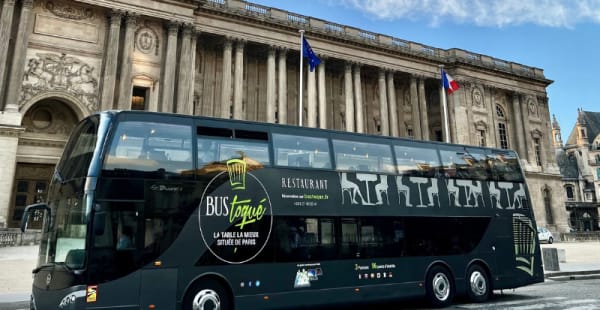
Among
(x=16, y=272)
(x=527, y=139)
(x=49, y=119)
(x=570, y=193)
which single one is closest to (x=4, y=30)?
(x=49, y=119)

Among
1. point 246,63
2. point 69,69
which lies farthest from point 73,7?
point 246,63

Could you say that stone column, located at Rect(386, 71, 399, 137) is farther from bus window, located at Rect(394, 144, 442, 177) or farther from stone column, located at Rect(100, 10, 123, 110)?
bus window, located at Rect(394, 144, 442, 177)

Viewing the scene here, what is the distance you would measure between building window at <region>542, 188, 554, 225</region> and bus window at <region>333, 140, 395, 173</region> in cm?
3995

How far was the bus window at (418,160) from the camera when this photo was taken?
33.0 feet

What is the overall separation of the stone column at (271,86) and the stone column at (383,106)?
9863 mm

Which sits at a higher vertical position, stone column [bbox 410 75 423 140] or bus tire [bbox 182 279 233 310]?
stone column [bbox 410 75 423 140]

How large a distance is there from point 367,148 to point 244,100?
2367 cm

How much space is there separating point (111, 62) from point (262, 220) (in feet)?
70.0

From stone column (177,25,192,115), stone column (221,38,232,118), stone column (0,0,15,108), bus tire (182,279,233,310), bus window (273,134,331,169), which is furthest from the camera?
stone column (221,38,232,118)

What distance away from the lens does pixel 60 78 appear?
959 inches

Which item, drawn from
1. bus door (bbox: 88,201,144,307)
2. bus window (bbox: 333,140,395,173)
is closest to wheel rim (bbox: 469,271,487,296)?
bus window (bbox: 333,140,395,173)

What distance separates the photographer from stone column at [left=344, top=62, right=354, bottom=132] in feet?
110

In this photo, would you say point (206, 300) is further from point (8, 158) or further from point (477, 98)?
point (477, 98)

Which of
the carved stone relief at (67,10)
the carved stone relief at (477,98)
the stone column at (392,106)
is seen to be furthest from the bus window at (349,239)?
the carved stone relief at (477,98)
